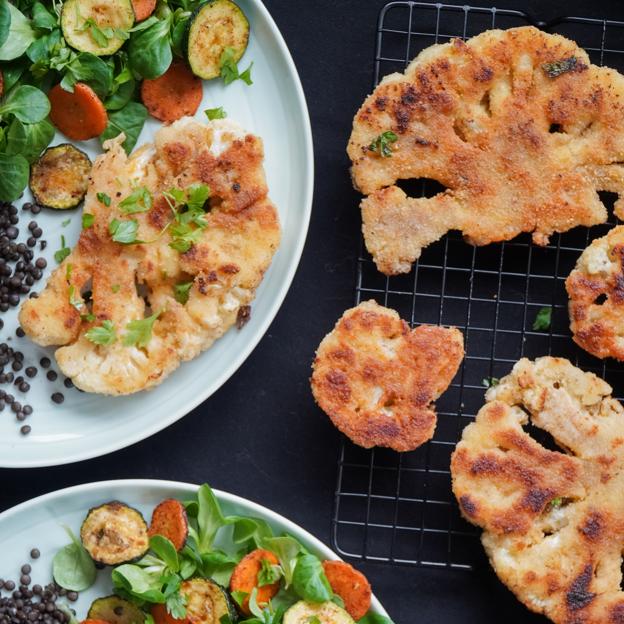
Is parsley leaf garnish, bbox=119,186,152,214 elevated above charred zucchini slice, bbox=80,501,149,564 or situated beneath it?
elevated above

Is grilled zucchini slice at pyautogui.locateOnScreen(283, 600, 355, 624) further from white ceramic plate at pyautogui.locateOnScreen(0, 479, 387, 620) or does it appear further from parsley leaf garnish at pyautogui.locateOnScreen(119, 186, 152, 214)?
parsley leaf garnish at pyautogui.locateOnScreen(119, 186, 152, 214)

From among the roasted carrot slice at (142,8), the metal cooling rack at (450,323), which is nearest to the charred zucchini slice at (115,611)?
the metal cooling rack at (450,323)

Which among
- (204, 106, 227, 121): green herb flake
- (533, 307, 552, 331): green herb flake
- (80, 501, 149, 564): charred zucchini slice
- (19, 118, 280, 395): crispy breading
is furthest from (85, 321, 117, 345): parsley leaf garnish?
(533, 307, 552, 331): green herb flake

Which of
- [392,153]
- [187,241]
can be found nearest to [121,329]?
[187,241]

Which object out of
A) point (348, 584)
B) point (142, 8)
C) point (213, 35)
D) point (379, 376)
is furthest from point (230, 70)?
point (348, 584)

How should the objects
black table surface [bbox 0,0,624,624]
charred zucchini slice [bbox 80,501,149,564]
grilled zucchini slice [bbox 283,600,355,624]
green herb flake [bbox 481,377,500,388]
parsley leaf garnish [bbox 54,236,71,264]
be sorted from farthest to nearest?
1. black table surface [bbox 0,0,624,624]
2. green herb flake [bbox 481,377,500,388]
3. parsley leaf garnish [bbox 54,236,71,264]
4. charred zucchini slice [bbox 80,501,149,564]
5. grilled zucchini slice [bbox 283,600,355,624]

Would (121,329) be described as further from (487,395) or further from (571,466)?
(571,466)

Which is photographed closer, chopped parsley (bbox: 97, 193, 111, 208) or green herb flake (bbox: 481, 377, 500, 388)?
chopped parsley (bbox: 97, 193, 111, 208)
